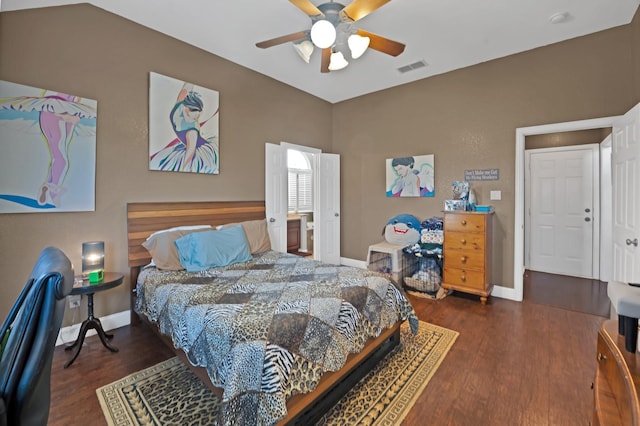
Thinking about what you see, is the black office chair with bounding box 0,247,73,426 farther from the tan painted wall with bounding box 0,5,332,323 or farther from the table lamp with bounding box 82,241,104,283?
the tan painted wall with bounding box 0,5,332,323

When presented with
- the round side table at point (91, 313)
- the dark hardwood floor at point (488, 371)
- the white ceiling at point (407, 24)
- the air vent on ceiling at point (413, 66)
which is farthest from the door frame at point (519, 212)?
the round side table at point (91, 313)

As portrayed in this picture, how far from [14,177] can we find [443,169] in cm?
464

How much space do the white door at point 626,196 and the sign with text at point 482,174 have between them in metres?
1.08

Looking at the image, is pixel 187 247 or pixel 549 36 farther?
pixel 549 36

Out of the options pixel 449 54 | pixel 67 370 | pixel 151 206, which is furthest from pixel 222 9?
pixel 67 370

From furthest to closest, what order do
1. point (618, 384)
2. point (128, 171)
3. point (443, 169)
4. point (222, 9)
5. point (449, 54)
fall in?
point (443, 169), point (449, 54), point (128, 171), point (222, 9), point (618, 384)

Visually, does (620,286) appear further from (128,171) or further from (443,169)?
(128,171)

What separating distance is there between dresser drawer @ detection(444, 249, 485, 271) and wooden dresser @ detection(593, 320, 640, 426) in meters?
2.51

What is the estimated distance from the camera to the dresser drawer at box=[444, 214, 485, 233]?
3.49 meters

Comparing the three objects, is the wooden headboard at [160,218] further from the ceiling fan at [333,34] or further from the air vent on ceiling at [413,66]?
the air vent on ceiling at [413,66]

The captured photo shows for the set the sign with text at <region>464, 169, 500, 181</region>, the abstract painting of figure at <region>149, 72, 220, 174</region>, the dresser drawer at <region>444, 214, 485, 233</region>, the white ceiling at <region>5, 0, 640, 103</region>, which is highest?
the white ceiling at <region>5, 0, 640, 103</region>

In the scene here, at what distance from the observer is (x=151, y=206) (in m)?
3.11

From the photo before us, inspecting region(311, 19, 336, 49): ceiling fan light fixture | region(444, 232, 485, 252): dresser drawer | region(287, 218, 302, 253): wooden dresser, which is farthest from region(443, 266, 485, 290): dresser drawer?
region(287, 218, 302, 253): wooden dresser

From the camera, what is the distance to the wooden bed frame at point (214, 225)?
1665mm
